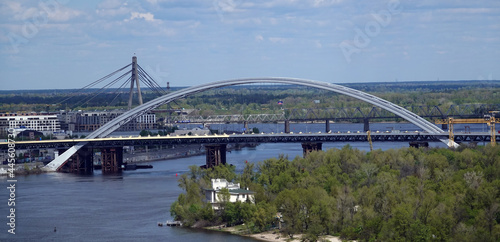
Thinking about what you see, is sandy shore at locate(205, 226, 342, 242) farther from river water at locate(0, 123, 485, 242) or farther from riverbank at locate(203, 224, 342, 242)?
river water at locate(0, 123, 485, 242)

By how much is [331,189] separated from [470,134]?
1240 inches

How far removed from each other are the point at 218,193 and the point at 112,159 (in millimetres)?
32384

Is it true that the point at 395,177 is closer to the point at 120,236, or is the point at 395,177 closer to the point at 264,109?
the point at 120,236

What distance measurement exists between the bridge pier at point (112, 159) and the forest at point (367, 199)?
23781 millimetres

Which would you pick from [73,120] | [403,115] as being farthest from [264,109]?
[403,115]

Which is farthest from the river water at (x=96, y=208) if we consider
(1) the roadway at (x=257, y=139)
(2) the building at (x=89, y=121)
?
(2) the building at (x=89, y=121)

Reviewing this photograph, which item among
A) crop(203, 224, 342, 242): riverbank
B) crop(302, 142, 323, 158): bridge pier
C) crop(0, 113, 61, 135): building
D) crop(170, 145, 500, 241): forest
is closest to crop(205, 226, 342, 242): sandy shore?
crop(203, 224, 342, 242): riverbank

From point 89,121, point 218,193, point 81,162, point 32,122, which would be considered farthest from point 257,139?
point 89,121

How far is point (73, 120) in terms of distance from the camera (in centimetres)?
12456

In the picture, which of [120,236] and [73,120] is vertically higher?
[73,120]

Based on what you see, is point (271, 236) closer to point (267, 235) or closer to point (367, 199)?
point (267, 235)

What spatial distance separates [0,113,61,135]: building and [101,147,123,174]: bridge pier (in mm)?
41070

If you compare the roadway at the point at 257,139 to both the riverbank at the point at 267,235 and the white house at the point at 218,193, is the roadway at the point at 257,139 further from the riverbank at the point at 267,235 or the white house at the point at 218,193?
the riverbank at the point at 267,235

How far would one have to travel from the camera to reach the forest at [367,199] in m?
36.3
